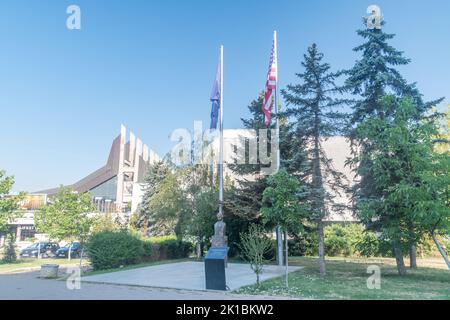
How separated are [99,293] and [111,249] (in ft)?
26.7

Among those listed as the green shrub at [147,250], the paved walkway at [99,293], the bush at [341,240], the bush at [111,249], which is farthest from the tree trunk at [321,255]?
the bush at [341,240]

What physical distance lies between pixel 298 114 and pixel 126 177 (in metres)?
46.9

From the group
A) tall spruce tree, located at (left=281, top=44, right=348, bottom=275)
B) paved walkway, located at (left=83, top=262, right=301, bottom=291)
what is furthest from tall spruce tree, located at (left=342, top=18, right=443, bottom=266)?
paved walkway, located at (left=83, top=262, right=301, bottom=291)

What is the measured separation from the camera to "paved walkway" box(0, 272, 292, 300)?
10219mm

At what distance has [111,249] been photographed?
61.9ft

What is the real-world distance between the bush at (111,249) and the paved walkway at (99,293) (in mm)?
5434

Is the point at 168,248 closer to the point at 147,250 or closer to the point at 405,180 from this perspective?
the point at 147,250

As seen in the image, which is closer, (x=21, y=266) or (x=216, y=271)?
(x=216, y=271)

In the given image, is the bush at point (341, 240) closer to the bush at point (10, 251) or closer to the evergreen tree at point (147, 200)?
the evergreen tree at point (147, 200)

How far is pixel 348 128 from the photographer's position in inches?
663

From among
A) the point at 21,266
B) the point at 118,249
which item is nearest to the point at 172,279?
the point at 118,249

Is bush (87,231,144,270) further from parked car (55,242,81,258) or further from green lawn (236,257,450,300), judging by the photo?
parked car (55,242,81,258)

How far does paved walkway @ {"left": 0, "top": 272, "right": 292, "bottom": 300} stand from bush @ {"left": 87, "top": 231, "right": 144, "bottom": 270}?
543cm
